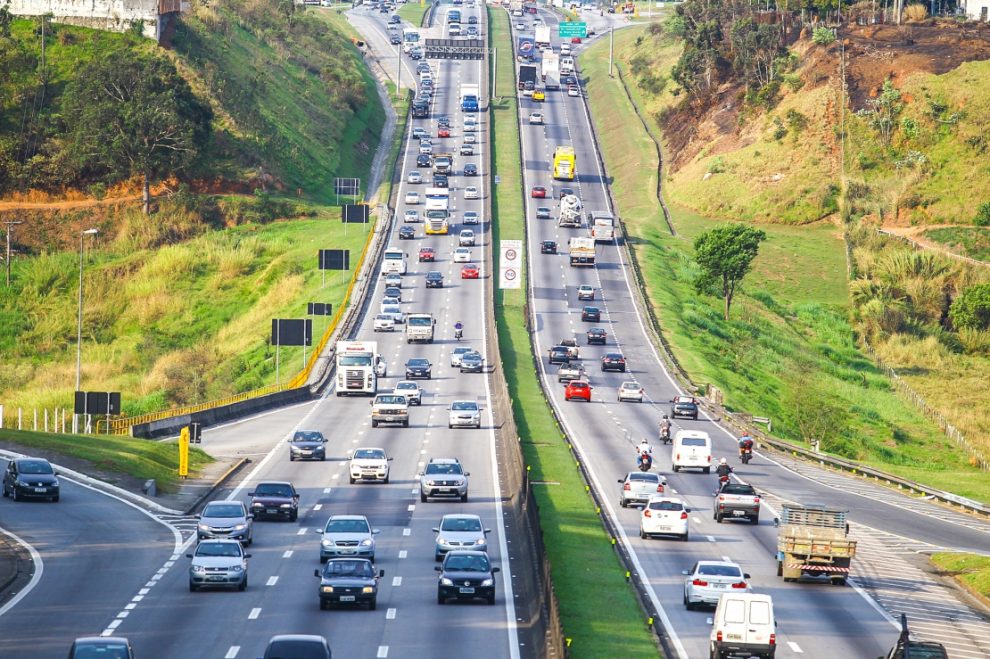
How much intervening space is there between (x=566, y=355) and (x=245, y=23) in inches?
4123

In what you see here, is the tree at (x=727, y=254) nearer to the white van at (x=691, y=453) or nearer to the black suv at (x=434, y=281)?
the black suv at (x=434, y=281)

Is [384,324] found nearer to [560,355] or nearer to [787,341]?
[560,355]

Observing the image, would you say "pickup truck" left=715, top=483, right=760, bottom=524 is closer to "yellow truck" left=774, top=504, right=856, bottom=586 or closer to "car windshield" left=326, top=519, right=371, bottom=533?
"yellow truck" left=774, top=504, right=856, bottom=586

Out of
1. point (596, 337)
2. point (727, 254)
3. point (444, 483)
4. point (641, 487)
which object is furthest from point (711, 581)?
point (727, 254)

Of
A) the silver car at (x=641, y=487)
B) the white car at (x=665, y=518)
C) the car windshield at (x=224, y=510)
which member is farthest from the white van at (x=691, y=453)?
the car windshield at (x=224, y=510)

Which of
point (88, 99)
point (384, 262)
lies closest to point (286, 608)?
point (384, 262)

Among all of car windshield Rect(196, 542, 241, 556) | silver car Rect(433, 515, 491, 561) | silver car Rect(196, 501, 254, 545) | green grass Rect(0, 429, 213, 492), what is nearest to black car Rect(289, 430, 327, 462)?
green grass Rect(0, 429, 213, 492)

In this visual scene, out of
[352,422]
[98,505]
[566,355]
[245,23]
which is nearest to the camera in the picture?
[98,505]

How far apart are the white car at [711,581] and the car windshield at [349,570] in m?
8.34

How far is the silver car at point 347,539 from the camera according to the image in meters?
43.8

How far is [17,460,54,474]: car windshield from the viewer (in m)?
54.2

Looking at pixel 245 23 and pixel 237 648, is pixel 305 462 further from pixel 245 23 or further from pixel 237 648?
pixel 245 23

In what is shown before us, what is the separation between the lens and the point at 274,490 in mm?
51812

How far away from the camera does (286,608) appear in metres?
39.1
